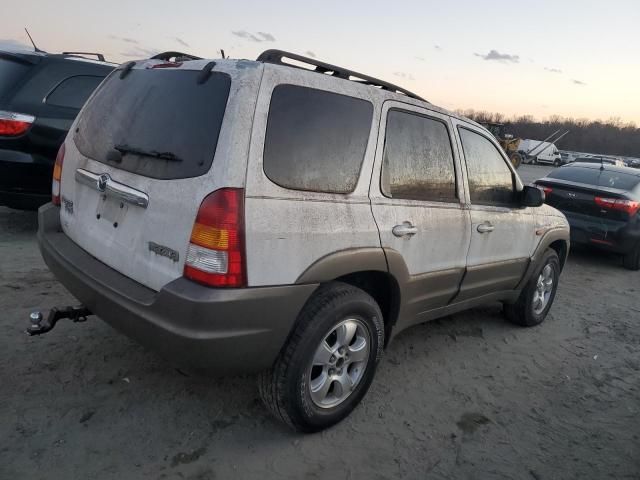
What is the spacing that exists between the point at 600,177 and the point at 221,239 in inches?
287

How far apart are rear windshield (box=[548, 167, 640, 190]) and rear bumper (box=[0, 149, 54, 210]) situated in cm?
723

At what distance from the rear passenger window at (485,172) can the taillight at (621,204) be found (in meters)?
3.98

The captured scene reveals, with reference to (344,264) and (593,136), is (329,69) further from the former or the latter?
(593,136)

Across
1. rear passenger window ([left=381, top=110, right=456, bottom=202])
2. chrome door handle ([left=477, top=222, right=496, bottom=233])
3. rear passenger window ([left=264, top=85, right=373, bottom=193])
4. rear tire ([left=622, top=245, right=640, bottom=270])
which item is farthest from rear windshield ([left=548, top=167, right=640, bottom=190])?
rear passenger window ([left=264, top=85, right=373, bottom=193])

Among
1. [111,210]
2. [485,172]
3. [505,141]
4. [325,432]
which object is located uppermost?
[505,141]

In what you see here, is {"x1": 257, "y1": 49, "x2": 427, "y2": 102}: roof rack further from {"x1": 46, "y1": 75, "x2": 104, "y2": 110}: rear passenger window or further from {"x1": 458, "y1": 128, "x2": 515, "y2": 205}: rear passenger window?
{"x1": 46, "y1": 75, "x2": 104, "y2": 110}: rear passenger window

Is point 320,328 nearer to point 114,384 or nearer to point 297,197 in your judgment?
point 297,197

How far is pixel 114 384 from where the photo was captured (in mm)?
2783

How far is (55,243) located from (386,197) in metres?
1.94

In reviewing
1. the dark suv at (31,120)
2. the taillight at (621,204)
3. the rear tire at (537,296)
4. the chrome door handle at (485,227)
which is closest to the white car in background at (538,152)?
the taillight at (621,204)

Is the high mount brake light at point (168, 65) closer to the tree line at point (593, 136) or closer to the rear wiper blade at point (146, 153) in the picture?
the rear wiper blade at point (146, 153)

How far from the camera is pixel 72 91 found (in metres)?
5.14

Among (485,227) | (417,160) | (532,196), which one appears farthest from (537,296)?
(417,160)

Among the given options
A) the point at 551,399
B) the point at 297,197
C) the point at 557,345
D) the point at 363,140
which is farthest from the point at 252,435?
the point at 557,345
